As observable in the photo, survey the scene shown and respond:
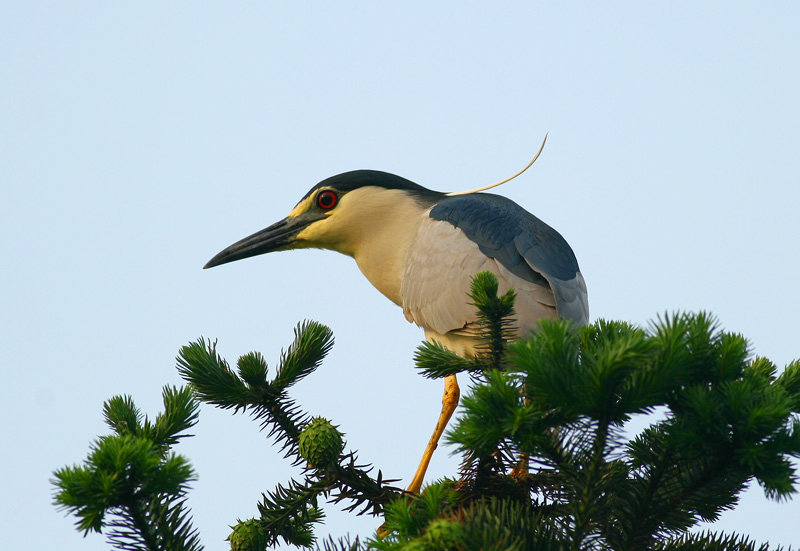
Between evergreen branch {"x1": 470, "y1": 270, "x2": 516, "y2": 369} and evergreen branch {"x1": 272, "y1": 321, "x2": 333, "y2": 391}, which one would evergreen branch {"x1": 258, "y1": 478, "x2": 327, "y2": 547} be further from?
evergreen branch {"x1": 470, "y1": 270, "x2": 516, "y2": 369}

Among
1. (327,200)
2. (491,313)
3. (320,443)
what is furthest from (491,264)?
(320,443)

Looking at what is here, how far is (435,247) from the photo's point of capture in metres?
4.67

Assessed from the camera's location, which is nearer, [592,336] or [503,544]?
[503,544]

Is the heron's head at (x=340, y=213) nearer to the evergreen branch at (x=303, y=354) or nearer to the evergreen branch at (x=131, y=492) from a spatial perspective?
the evergreen branch at (x=303, y=354)

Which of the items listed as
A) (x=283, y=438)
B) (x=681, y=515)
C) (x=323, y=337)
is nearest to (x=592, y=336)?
(x=681, y=515)

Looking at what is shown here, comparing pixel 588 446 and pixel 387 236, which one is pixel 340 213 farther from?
pixel 588 446

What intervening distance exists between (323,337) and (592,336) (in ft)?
3.50

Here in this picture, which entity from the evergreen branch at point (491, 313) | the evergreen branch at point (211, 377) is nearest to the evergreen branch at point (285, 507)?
the evergreen branch at point (211, 377)

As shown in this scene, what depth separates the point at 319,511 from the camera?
3154mm

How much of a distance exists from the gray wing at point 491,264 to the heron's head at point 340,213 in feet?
1.40

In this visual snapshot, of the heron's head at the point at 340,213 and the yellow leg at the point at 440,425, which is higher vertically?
the heron's head at the point at 340,213

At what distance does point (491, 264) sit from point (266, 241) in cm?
179

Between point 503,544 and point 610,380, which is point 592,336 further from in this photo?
point 503,544

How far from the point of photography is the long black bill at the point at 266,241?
17.2 feet
